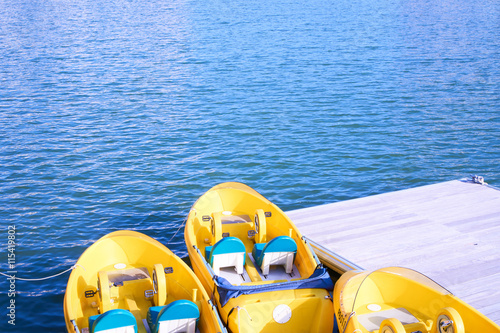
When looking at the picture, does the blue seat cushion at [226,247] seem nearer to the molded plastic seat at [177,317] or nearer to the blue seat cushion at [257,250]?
the blue seat cushion at [257,250]

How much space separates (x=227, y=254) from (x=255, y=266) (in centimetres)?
68

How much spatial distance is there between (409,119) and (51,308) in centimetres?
1336

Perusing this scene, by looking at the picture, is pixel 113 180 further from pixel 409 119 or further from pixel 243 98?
pixel 409 119

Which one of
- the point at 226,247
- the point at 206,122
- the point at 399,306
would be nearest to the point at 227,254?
the point at 226,247

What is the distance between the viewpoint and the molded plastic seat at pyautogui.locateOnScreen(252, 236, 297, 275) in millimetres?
9094

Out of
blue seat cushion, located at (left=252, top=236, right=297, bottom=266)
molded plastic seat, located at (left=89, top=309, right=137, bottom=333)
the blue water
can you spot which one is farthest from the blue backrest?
the blue water

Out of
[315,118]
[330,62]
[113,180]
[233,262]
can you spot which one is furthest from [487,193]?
[330,62]

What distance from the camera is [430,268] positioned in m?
9.27

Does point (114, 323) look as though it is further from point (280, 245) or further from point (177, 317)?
point (280, 245)

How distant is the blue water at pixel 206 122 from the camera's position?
42.2 feet

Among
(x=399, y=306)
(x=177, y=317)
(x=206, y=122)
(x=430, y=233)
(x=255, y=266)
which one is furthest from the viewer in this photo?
(x=206, y=122)

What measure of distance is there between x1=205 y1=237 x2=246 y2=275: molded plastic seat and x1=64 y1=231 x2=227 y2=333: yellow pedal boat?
0.73 metres

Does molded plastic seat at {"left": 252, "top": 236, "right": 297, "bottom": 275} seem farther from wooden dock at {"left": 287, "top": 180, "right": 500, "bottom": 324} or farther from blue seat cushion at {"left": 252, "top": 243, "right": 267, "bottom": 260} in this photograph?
wooden dock at {"left": 287, "top": 180, "right": 500, "bottom": 324}

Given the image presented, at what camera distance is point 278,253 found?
9.16 m
